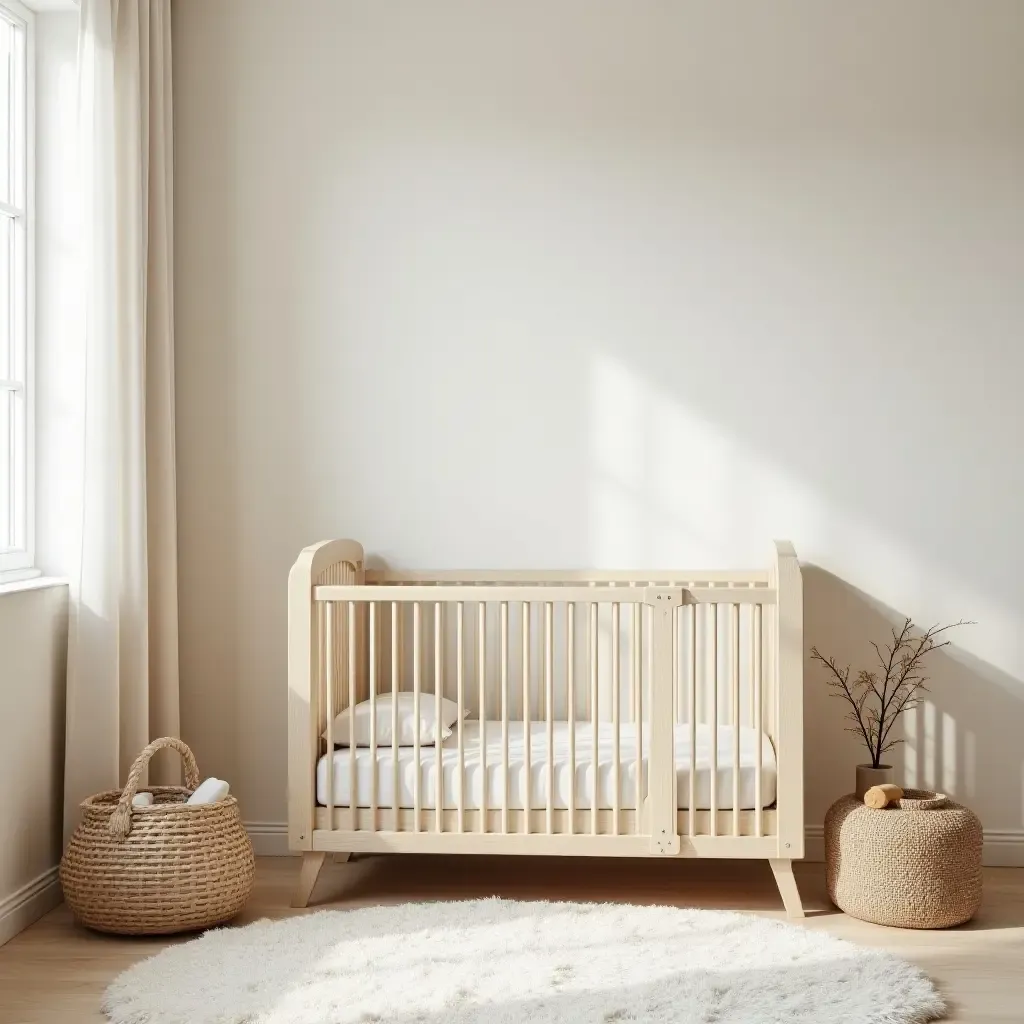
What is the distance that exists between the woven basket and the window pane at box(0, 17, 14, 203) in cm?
138

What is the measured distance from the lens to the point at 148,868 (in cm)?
252

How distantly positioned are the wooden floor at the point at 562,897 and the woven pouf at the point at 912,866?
0.15 ft

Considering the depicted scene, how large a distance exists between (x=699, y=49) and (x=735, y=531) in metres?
1.31

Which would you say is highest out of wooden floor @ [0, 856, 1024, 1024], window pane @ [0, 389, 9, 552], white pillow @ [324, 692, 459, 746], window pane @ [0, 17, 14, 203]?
window pane @ [0, 17, 14, 203]

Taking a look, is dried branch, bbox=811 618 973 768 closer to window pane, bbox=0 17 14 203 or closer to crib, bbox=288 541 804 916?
crib, bbox=288 541 804 916

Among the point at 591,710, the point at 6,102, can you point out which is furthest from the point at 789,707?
the point at 6,102

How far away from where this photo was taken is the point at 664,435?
3.25 metres

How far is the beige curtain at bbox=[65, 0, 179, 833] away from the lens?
2.81 meters

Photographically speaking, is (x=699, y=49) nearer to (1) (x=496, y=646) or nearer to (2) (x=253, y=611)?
(1) (x=496, y=646)

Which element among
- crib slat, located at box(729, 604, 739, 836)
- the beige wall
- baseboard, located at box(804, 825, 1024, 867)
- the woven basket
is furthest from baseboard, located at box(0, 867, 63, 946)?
baseboard, located at box(804, 825, 1024, 867)

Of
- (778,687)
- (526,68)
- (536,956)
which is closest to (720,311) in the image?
(526,68)

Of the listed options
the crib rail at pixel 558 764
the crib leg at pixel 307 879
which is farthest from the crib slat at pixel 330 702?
the crib leg at pixel 307 879

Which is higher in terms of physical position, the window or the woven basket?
the window

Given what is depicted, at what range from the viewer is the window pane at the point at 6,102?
9.23 feet
